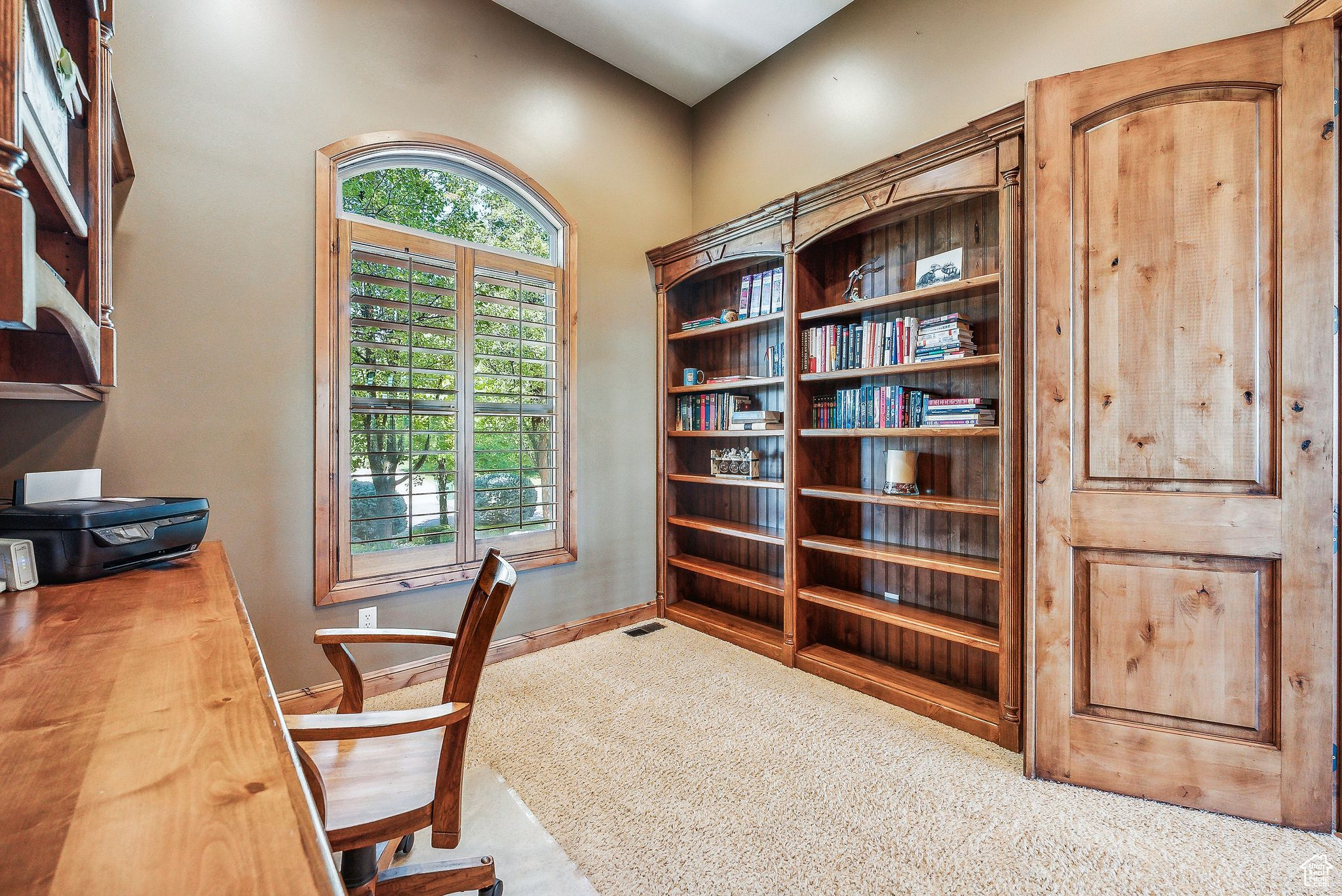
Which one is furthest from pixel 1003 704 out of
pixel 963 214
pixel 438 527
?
pixel 438 527

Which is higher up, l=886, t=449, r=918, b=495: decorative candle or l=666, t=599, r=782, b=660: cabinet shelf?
l=886, t=449, r=918, b=495: decorative candle

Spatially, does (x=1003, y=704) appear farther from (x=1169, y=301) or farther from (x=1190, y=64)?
(x=1190, y=64)

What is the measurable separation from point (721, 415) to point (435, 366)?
1632 mm

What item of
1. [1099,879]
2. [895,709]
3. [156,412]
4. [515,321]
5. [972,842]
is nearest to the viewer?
[1099,879]

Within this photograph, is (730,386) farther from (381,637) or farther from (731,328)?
(381,637)

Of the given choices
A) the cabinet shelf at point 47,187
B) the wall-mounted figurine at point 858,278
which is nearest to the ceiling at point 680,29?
the wall-mounted figurine at point 858,278

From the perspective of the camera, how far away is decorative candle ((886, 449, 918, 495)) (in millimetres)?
2686

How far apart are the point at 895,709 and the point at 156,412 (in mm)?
3159

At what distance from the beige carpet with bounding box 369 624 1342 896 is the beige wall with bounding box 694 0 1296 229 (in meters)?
2.63

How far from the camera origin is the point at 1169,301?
6.06 ft

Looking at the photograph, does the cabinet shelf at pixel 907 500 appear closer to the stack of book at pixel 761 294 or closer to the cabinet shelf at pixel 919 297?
the cabinet shelf at pixel 919 297

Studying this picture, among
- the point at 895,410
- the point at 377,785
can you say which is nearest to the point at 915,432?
the point at 895,410

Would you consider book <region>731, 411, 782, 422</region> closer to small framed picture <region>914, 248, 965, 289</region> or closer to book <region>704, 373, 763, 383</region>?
book <region>704, 373, 763, 383</region>

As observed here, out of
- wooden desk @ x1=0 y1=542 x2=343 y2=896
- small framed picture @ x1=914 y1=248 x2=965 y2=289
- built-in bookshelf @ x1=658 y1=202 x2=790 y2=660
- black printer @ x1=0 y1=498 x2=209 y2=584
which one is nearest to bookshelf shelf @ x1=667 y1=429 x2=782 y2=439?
built-in bookshelf @ x1=658 y1=202 x2=790 y2=660
